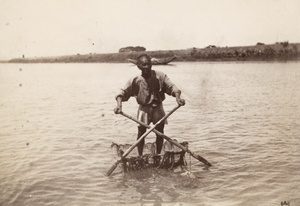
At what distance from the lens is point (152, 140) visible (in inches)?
299

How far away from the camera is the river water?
4.73 meters

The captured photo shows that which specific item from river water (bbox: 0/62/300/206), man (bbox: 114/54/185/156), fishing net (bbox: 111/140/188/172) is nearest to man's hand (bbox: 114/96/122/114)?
man (bbox: 114/54/185/156)

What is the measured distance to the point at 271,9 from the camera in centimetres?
764

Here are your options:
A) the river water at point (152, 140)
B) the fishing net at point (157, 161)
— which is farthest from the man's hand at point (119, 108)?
the river water at point (152, 140)

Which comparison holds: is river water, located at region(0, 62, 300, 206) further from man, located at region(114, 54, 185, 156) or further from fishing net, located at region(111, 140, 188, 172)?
man, located at region(114, 54, 185, 156)

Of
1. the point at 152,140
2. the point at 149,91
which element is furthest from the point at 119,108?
the point at 152,140

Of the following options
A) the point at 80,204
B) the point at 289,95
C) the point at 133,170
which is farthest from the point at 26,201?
the point at 289,95

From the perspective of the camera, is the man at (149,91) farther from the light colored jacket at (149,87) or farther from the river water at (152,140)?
the river water at (152,140)

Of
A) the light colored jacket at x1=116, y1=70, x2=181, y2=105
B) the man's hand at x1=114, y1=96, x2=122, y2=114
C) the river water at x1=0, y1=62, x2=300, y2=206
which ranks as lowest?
the river water at x1=0, y1=62, x2=300, y2=206

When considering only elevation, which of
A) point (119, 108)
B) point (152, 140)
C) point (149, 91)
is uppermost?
point (149, 91)

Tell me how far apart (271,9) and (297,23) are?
2.92 feet

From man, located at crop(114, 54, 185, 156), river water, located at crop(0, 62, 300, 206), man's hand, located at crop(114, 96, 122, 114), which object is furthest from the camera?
man, located at crop(114, 54, 185, 156)

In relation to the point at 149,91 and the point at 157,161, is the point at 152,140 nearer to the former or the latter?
the point at 157,161

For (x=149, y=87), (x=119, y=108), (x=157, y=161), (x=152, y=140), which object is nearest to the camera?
(x=119, y=108)
